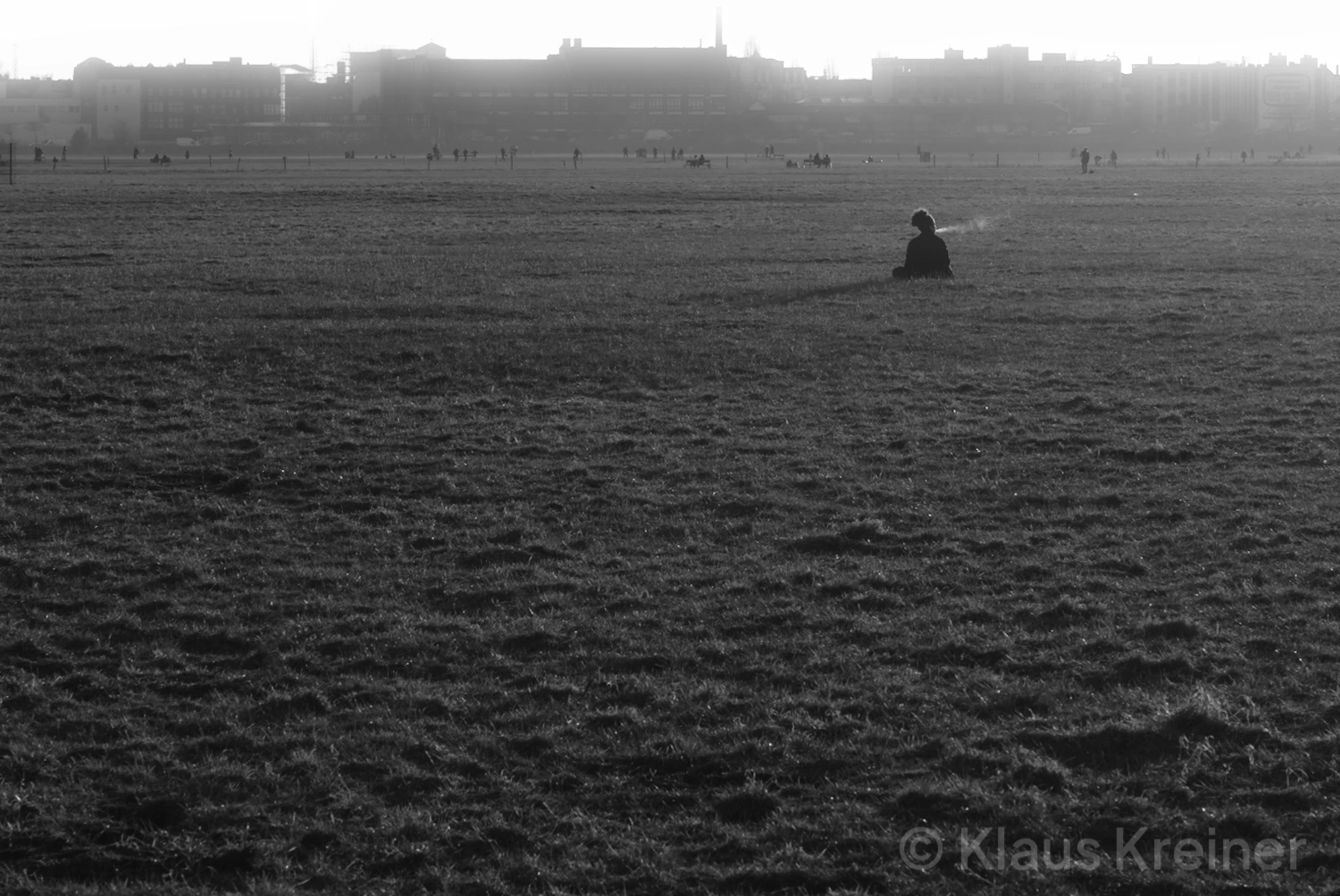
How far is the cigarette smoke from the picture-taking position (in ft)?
81.2

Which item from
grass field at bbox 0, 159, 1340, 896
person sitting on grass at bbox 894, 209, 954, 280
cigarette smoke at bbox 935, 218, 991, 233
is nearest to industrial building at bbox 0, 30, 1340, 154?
cigarette smoke at bbox 935, 218, 991, 233

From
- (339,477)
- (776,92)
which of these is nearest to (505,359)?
(339,477)

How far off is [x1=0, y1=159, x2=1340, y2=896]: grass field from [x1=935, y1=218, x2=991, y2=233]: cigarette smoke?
32.4 ft

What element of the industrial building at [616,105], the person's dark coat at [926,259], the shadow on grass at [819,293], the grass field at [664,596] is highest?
the industrial building at [616,105]

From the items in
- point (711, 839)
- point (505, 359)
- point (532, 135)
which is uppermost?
point (532, 135)

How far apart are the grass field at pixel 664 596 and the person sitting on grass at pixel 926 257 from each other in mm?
2240

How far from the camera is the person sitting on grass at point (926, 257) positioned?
17312 millimetres

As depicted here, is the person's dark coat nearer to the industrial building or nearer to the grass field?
the grass field

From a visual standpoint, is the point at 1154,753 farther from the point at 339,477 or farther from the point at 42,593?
the point at 339,477

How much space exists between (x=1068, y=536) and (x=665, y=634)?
90.3 inches

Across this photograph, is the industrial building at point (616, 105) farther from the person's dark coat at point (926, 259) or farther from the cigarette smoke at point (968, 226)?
the person's dark coat at point (926, 259)

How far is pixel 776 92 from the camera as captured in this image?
14850cm

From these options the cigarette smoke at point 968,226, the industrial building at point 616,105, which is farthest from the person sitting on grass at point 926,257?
the industrial building at point 616,105

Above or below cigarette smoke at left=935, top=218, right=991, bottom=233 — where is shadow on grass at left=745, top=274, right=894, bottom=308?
below
